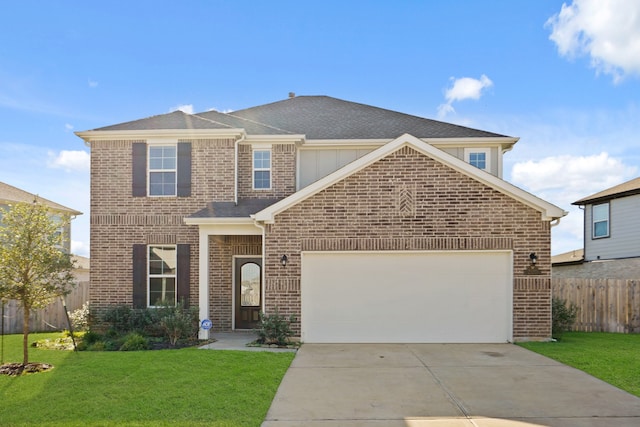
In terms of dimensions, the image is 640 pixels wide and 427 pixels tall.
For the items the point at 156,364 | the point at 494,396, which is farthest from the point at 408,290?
Result: the point at 156,364

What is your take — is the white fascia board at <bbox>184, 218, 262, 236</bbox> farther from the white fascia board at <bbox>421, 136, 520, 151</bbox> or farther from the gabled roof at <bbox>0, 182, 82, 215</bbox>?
the gabled roof at <bbox>0, 182, 82, 215</bbox>

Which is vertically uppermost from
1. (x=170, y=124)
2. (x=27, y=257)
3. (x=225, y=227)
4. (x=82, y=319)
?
(x=170, y=124)

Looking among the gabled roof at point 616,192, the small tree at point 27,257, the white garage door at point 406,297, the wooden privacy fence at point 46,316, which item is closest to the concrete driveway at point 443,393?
the white garage door at point 406,297

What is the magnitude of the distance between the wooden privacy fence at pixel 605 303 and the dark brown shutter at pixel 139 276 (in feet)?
40.5

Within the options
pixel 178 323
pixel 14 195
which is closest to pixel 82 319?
pixel 178 323

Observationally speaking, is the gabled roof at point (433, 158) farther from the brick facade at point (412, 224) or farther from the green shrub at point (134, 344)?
the green shrub at point (134, 344)

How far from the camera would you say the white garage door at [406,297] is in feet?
37.3

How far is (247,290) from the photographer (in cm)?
1355

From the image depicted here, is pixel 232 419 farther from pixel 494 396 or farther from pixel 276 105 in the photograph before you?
pixel 276 105

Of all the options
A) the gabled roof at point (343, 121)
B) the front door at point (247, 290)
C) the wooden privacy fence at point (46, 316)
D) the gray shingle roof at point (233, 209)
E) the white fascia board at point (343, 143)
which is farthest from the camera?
the gabled roof at point (343, 121)

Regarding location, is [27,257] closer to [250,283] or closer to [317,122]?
[250,283]

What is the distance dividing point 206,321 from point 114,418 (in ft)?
18.1

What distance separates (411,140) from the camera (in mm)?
11344

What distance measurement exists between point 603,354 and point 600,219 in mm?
12694
